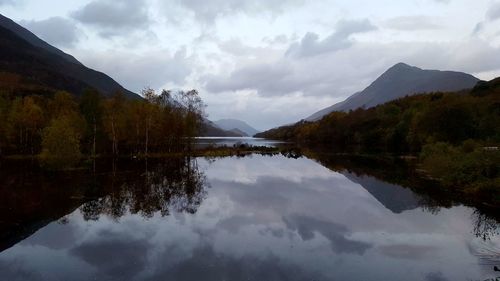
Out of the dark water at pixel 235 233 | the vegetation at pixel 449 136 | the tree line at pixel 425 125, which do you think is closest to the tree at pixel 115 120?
the dark water at pixel 235 233

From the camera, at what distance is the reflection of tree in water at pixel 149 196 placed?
30.3m

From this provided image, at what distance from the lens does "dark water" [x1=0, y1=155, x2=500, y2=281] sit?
17672mm

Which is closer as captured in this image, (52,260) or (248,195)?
(52,260)

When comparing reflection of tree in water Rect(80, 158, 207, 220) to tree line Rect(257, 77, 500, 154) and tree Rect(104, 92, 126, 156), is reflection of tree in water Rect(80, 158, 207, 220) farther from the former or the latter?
tree line Rect(257, 77, 500, 154)

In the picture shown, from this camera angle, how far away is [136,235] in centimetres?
2330

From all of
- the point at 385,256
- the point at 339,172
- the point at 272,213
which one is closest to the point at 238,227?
the point at 272,213

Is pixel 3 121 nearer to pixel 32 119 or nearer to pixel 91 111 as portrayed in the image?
pixel 32 119

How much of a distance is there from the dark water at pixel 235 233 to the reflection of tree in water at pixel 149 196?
0.11 m

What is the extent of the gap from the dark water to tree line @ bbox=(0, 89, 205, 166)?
4418cm

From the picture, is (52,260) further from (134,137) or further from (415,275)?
(134,137)

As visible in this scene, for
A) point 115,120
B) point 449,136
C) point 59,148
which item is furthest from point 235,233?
point 115,120

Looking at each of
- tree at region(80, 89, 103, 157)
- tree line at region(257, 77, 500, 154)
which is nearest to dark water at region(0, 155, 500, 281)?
tree line at region(257, 77, 500, 154)

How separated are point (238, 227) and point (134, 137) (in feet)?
237

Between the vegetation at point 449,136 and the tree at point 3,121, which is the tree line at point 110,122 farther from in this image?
the vegetation at point 449,136
